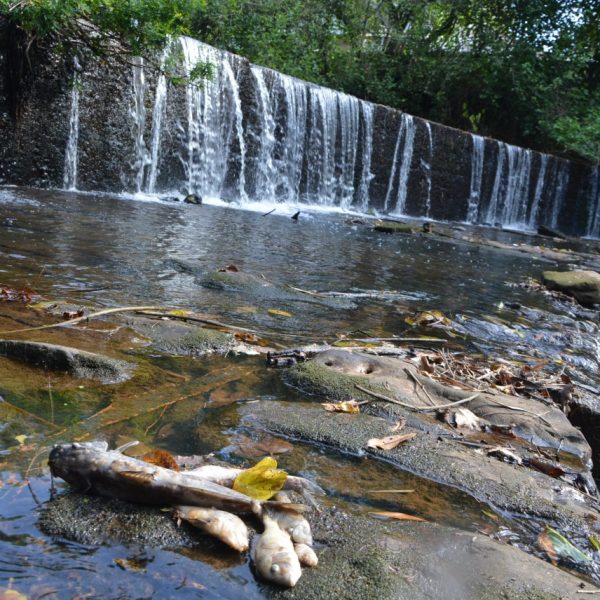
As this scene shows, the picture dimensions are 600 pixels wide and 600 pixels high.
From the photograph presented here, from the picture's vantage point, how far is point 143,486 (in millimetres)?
1590

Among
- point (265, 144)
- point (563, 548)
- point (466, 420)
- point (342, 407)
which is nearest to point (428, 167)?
point (265, 144)

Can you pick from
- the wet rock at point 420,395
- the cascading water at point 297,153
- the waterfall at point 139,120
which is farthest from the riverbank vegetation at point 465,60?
the wet rock at point 420,395

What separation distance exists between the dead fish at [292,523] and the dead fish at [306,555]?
26mm

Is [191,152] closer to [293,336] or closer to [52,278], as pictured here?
[52,278]

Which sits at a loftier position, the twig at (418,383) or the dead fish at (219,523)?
the dead fish at (219,523)

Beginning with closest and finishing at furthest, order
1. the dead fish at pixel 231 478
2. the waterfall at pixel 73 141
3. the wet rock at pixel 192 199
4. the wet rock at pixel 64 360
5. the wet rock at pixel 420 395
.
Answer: the dead fish at pixel 231 478 < the wet rock at pixel 64 360 < the wet rock at pixel 420 395 < the waterfall at pixel 73 141 < the wet rock at pixel 192 199

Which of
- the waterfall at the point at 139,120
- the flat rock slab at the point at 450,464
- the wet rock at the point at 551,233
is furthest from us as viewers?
the wet rock at the point at 551,233

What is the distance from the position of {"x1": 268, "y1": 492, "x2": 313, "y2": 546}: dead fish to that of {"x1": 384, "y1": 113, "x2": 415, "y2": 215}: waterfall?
15.1 m

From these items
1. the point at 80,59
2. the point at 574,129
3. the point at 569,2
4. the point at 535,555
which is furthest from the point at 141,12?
the point at 569,2

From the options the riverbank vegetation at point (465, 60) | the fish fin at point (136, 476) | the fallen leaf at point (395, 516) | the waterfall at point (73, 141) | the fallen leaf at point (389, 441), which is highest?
the riverbank vegetation at point (465, 60)

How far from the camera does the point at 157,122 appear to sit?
36.9 ft

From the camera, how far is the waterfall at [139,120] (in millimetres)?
10742

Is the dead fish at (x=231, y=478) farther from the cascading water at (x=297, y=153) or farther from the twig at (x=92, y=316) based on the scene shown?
the cascading water at (x=297, y=153)

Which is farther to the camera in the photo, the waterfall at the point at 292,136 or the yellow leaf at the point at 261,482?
the waterfall at the point at 292,136
